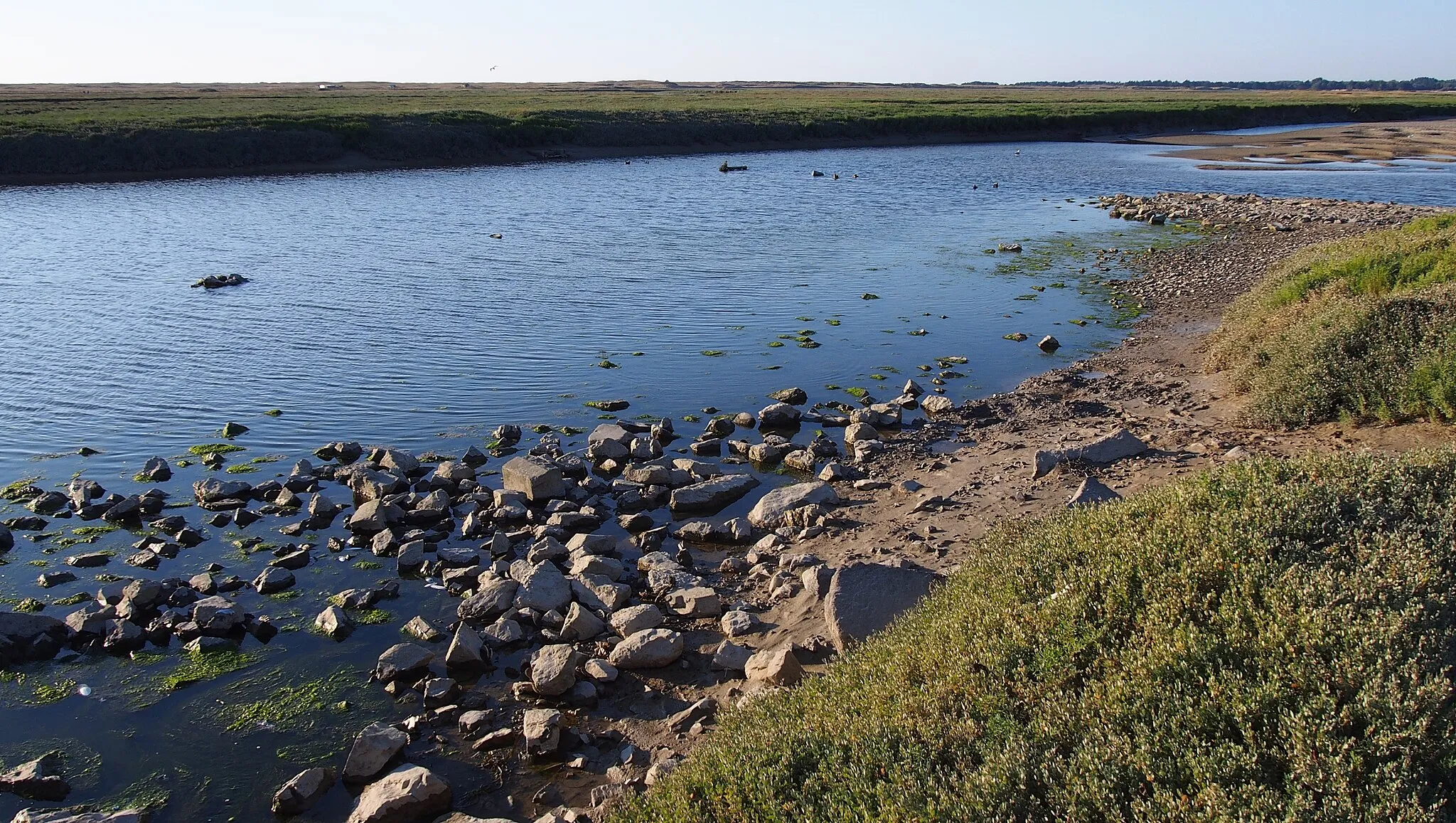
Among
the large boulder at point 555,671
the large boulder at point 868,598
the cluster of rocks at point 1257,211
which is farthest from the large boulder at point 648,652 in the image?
the cluster of rocks at point 1257,211

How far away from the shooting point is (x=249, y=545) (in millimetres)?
12961

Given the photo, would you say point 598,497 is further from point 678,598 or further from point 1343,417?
point 1343,417

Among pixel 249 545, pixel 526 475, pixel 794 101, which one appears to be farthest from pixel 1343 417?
pixel 794 101

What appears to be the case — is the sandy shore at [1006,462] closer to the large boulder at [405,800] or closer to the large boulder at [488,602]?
the large boulder at [405,800]

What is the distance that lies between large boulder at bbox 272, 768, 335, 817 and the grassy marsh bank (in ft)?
201

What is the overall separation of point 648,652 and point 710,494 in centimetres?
438

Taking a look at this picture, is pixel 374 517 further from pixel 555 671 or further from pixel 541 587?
pixel 555 671

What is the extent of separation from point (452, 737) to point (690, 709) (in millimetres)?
2182

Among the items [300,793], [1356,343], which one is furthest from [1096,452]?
→ [300,793]

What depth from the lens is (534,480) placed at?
559 inches

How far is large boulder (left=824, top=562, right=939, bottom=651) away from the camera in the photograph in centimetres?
943

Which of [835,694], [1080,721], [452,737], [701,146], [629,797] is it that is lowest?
[452,737]

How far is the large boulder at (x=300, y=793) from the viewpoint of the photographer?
826cm

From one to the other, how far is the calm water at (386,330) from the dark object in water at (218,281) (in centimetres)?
44
